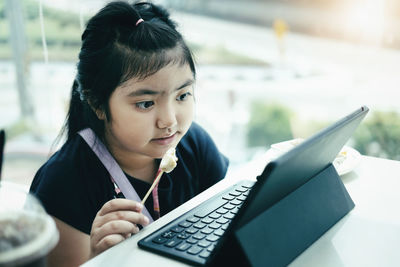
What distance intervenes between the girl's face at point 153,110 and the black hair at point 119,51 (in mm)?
30

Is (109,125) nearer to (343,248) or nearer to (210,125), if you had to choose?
(343,248)

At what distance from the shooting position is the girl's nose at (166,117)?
43.9 inches

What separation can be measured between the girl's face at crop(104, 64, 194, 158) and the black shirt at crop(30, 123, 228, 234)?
12 cm

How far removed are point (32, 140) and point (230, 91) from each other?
6.37ft

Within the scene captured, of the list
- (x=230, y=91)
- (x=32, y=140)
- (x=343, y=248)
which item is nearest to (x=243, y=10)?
(x=230, y=91)

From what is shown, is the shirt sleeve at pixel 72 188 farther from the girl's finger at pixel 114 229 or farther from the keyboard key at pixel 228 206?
the keyboard key at pixel 228 206

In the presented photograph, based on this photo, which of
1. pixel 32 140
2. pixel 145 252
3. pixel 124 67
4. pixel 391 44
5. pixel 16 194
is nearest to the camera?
pixel 16 194

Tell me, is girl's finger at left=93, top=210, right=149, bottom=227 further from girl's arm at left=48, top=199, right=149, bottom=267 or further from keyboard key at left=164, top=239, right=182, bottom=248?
keyboard key at left=164, top=239, right=182, bottom=248

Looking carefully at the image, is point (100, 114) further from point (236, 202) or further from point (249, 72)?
point (249, 72)

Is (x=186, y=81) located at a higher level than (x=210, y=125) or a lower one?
higher

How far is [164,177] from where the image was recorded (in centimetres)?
138

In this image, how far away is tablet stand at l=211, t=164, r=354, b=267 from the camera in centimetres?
70

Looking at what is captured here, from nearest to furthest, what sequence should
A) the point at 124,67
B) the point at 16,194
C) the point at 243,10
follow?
1. the point at 16,194
2. the point at 124,67
3. the point at 243,10

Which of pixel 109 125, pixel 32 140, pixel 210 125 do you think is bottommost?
pixel 32 140
